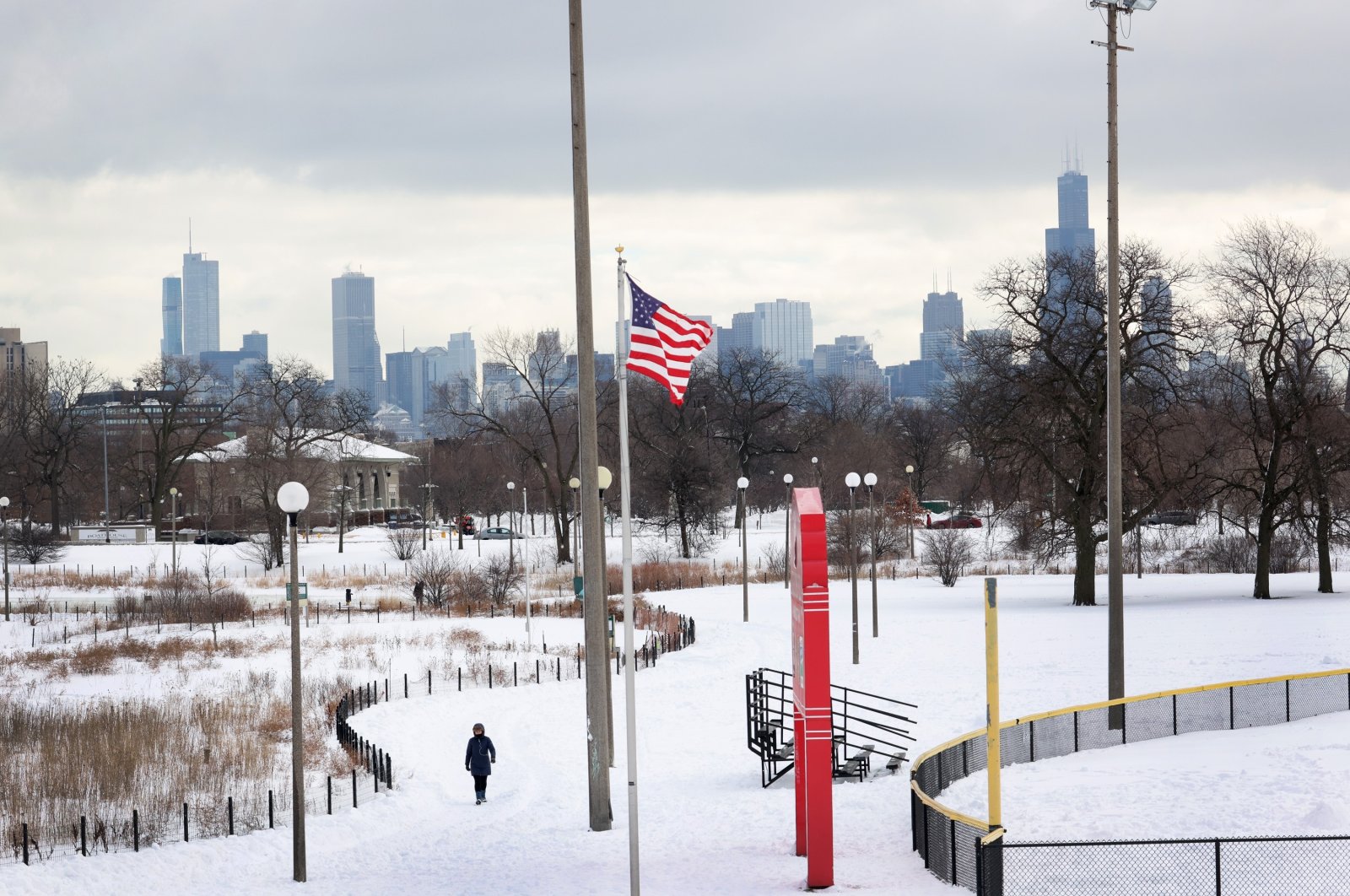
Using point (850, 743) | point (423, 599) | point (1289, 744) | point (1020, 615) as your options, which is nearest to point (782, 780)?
point (850, 743)

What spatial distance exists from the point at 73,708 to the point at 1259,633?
97.1 feet

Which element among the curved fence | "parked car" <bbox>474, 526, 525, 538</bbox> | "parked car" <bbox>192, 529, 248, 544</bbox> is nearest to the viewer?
the curved fence

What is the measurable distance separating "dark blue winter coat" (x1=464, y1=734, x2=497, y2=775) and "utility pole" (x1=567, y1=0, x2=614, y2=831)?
143 inches

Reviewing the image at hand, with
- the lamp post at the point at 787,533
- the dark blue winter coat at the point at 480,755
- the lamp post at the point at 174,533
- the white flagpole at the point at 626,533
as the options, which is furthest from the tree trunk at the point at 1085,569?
the lamp post at the point at 174,533

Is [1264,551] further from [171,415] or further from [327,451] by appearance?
[171,415]

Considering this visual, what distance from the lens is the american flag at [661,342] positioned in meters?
15.4

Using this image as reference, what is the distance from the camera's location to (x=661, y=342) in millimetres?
15664

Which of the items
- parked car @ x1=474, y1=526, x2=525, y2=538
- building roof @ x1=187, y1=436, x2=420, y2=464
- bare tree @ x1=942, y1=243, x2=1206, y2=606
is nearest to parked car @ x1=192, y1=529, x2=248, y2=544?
building roof @ x1=187, y1=436, x2=420, y2=464

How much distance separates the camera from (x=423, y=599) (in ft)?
163

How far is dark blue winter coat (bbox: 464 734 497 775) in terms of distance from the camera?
19641 mm

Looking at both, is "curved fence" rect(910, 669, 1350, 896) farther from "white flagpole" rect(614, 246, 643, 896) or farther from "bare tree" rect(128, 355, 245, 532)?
"bare tree" rect(128, 355, 245, 532)

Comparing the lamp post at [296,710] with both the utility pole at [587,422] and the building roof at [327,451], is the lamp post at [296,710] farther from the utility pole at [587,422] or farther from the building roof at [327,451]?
the building roof at [327,451]

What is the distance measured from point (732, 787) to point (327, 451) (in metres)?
70.8

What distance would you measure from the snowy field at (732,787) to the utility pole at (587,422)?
1741mm
